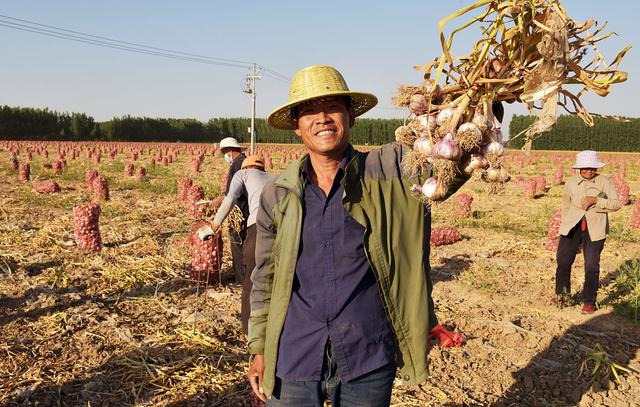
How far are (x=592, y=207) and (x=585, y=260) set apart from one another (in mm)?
618

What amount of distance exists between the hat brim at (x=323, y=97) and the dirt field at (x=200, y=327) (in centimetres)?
62

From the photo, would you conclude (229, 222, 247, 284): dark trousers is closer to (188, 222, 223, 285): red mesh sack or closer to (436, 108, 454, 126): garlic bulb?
(188, 222, 223, 285): red mesh sack

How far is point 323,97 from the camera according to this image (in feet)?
Answer: 6.82

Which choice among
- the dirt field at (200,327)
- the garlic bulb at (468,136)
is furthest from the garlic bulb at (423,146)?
the dirt field at (200,327)

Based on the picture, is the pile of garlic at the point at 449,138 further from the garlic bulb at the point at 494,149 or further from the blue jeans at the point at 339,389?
the blue jeans at the point at 339,389

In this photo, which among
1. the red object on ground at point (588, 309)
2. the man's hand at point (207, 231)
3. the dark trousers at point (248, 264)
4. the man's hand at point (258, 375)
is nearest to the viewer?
the man's hand at point (258, 375)

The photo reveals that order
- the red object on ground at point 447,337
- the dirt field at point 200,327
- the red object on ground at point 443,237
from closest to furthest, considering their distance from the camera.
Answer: the dirt field at point 200,327 → the red object on ground at point 447,337 → the red object on ground at point 443,237

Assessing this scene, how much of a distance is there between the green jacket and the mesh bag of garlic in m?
0.16

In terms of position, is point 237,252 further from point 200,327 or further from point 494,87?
point 494,87

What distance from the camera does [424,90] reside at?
72.2 inches

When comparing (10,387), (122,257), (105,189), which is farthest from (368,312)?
(105,189)

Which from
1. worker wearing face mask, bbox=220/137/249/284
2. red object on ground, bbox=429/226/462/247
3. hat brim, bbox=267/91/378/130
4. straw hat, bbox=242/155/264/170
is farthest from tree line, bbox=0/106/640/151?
hat brim, bbox=267/91/378/130

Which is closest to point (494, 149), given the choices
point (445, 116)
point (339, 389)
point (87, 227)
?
point (445, 116)

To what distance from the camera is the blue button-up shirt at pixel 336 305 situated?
1.96m
